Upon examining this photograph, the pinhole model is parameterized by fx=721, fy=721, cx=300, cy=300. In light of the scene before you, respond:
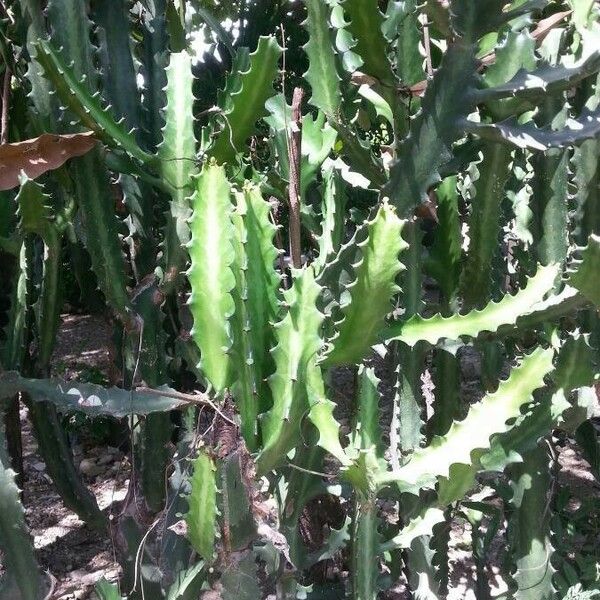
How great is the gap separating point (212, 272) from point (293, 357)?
8.8 inches

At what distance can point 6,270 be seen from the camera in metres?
1.96

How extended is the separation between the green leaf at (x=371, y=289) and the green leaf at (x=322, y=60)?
1.19 feet

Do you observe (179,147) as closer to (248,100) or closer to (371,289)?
(248,100)

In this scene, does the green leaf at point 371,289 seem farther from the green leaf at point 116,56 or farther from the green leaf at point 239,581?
the green leaf at point 116,56

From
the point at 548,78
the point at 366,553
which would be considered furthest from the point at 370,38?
the point at 366,553

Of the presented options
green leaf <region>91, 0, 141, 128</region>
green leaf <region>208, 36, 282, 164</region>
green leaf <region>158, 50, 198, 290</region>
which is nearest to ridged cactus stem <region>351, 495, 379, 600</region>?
green leaf <region>158, 50, 198, 290</region>

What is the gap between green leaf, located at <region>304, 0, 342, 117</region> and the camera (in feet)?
4.71

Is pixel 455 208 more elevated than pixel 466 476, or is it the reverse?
pixel 455 208

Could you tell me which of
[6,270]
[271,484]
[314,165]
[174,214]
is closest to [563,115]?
[314,165]

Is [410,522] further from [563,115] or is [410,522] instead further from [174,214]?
[563,115]

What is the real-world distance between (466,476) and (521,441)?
0.16 m

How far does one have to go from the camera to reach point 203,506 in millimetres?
1234

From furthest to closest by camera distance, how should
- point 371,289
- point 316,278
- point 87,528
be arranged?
point 87,528 → point 316,278 → point 371,289

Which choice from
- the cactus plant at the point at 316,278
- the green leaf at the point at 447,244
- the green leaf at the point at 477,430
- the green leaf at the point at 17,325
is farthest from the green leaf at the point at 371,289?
the green leaf at the point at 17,325
